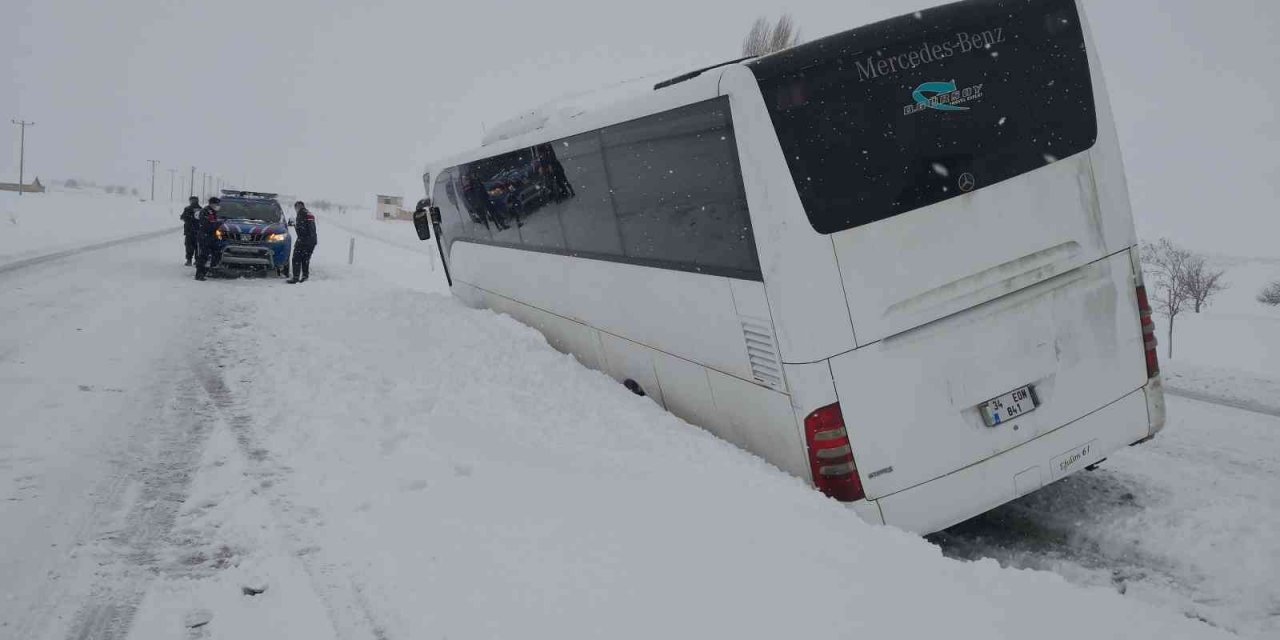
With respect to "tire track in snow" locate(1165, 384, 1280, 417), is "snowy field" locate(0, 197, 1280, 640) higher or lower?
higher

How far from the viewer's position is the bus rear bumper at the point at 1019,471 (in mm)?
4340

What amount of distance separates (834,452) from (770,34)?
12711 mm

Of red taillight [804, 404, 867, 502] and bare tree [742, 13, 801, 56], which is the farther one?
bare tree [742, 13, 801, 56]

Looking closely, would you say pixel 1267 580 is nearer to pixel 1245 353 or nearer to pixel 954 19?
pixel 954 19

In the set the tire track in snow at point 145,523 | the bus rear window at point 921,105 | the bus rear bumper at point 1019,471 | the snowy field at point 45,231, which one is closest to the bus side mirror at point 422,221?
the tire track in snow at point 145,523

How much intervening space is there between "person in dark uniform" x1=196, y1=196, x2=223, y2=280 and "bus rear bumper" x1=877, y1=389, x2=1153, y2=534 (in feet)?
57.1

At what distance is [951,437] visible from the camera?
4.39 m

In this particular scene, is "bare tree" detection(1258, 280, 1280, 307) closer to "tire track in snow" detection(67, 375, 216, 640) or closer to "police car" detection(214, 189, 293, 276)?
"police car" detection(214, 189, 293, 276)

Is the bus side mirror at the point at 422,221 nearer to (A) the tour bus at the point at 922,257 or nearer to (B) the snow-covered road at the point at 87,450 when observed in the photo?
A: (B) the snow-covered road at the point at 87,450

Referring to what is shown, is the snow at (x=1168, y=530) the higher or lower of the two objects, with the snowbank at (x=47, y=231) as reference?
lower

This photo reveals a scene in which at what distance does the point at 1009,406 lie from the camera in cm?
450

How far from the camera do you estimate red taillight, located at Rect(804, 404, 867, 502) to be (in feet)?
14.0

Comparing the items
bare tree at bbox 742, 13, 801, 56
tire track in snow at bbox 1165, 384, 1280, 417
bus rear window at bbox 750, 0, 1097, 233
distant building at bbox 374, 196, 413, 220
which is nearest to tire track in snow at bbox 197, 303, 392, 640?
bus rear window at bbox 750, 0, 1097, 233

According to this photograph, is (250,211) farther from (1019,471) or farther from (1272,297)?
(1272,297)
